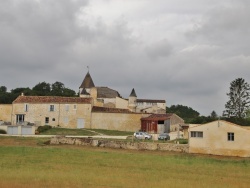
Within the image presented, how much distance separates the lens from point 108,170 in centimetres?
3131

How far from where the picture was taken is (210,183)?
26.9 metres

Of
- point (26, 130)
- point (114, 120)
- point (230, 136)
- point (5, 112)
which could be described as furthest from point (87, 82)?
point (230, 136)

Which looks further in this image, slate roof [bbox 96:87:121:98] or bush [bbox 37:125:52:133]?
slate roof [bbox 96:87:121:98]

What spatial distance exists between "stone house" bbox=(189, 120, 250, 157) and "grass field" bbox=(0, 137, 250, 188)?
545 centimetres

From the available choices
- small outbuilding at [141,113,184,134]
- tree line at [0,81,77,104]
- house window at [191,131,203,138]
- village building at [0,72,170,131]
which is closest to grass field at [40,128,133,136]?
village building at [0,72,170,131]

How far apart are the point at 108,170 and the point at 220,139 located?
21613 millimetres

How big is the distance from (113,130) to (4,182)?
48614mm

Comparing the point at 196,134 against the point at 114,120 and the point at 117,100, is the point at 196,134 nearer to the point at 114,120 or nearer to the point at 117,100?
the point at 114,120

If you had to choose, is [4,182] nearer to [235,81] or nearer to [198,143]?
[198,143]

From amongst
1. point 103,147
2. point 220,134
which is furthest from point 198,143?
point 103,147

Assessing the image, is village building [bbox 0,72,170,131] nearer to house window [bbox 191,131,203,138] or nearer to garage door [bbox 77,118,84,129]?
garage door [bbox 77,118,84,129]

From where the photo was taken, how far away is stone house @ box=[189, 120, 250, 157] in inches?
1870

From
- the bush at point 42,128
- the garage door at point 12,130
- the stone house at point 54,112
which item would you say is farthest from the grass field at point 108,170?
the stone house at point 54,112

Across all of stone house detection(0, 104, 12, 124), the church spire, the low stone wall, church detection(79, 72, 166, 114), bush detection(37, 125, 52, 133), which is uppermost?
the church spire
